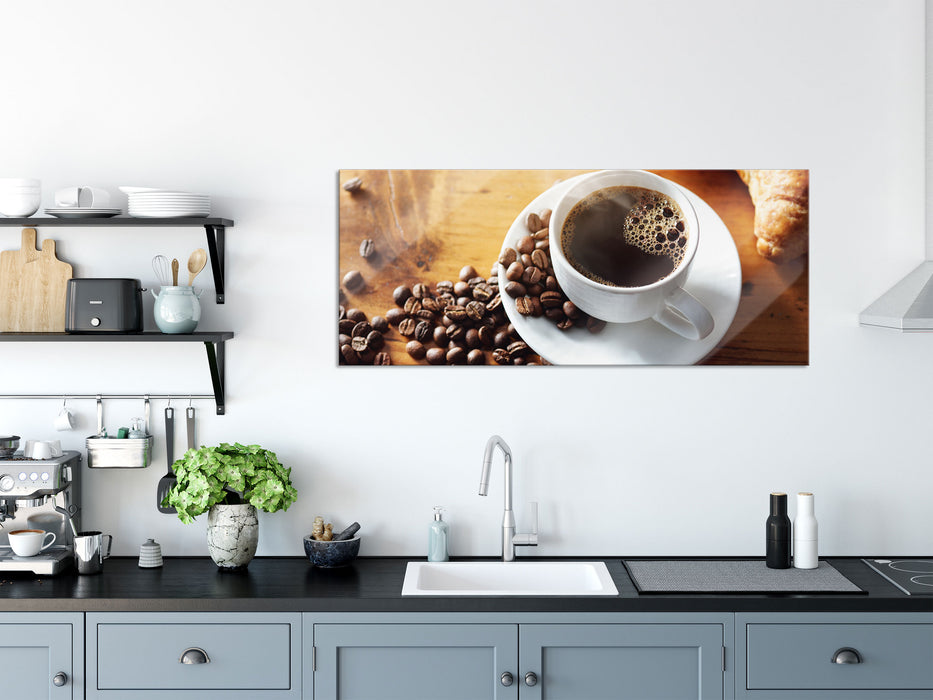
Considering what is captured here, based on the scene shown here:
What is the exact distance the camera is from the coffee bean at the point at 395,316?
2.84 meters

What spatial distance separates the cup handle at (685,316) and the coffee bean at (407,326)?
0.72m

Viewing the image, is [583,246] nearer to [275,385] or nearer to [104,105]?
[275,385]

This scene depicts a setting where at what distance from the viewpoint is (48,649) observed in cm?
242

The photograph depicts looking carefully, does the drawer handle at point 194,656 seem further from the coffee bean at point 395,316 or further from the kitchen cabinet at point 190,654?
the coffee bean at point 395,316

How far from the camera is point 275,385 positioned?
9.41 ft

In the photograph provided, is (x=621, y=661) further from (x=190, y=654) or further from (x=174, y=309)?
(x=174, y=309)

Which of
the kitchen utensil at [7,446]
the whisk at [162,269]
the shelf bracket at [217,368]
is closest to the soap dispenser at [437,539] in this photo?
the shelf bracket at [217,368]

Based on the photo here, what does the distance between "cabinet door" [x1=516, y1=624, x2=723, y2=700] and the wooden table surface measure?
854 millimetres

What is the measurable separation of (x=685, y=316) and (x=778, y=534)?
0.67m

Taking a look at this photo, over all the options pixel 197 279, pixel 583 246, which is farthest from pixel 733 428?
pixel 197 279

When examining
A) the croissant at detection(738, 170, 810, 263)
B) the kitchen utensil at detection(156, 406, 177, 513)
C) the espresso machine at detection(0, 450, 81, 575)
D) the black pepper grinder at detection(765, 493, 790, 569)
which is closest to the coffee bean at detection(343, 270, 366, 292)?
the kitchen utensil at detection(156, 406, 177, 513)

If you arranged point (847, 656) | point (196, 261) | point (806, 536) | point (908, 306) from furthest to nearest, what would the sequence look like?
point (196, 261), point (806, 536), point (908, 306), point (847, 656)

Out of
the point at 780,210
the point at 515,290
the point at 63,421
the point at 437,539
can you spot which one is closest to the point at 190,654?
the point at 437,539

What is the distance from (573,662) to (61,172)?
79.9 inches
